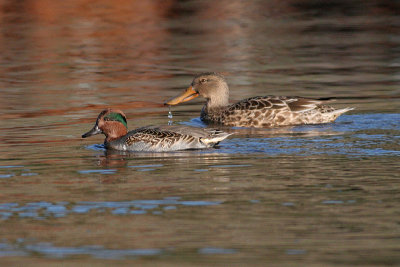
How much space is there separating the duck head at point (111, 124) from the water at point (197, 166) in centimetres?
26

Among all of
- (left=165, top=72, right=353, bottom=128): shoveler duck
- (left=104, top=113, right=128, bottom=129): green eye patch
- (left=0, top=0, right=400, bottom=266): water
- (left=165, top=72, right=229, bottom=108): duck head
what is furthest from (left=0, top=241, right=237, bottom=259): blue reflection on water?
(left=165, top=72, right=229, bottom=108): duck head

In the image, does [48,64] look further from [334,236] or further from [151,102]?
[334,236]

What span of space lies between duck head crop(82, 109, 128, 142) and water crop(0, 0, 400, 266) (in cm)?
26

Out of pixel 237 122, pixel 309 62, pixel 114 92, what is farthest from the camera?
pixel 309 62

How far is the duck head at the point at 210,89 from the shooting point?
55.2 feet

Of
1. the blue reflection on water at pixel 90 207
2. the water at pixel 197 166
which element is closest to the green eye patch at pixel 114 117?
the water at pixel 197 166

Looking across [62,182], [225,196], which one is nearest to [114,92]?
[62,182]

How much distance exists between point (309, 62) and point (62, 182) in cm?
1392

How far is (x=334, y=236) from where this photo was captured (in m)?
7.90

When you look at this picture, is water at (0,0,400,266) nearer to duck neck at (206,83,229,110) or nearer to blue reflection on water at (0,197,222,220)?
blue reflection on water at (0,197,222,220)

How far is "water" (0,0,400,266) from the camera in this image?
7793mm

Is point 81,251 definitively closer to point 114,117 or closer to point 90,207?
point 90,207

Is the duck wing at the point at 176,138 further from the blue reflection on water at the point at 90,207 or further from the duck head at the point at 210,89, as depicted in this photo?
the duck head at the point at 210,89

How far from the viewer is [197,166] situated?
11.2 meters
